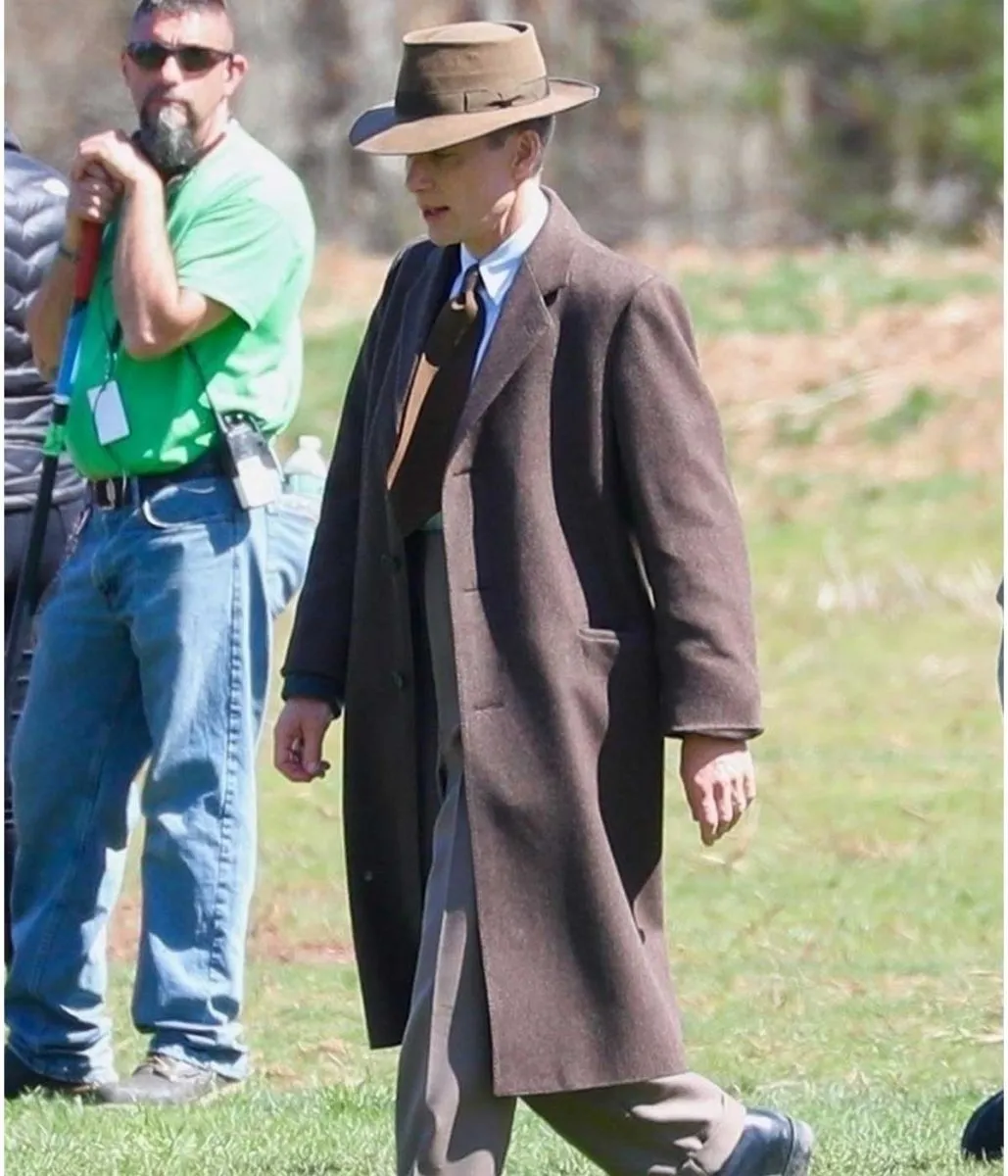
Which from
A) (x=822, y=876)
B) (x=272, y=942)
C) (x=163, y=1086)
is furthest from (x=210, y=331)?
(x=822, y=876)

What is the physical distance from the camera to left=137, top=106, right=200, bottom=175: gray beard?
6238 mm

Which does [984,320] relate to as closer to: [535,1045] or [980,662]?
[980,662]

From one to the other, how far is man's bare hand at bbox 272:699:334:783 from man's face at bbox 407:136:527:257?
34.9 inches

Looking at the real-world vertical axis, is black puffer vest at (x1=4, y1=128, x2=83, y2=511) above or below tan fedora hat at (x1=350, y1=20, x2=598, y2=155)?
below

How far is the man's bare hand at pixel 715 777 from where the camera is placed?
15.6ft

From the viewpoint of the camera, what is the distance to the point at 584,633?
482 cm

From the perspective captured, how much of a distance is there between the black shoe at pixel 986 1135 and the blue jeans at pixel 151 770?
A: 1673 mm

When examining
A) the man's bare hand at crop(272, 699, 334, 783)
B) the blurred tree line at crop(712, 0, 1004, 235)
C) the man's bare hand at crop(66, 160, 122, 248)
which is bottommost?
the blurred tree line at crop(712, 0, 1004, 235)

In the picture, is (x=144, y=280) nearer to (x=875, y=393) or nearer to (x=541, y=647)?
(x=541, y=647)

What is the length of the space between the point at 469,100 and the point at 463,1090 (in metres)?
1.62

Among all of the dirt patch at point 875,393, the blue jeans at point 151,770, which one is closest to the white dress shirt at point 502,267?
the blue jeans at point 151,770

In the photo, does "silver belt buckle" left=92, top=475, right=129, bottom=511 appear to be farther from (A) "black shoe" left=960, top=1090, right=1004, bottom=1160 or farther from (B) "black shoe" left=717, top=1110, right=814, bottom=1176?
(A) "black shoe" left=960, top=1090, right=1004, bottom=1160

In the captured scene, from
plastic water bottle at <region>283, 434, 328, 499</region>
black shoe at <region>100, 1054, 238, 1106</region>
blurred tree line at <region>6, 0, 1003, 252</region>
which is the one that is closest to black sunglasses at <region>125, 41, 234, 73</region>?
plastic water bottle at <region>283, 434, 328, 499</region>

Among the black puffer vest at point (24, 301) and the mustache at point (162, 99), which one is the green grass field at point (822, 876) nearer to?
the black puffer vest at point (24, 301)
